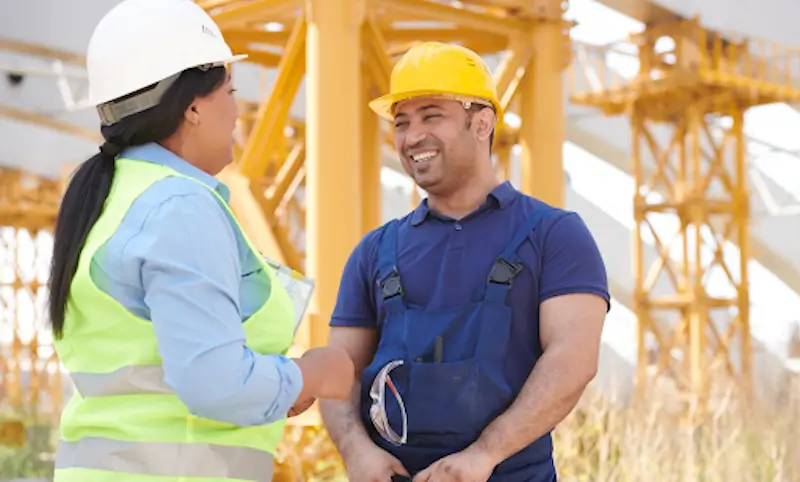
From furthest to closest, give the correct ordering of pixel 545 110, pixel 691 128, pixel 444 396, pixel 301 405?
pixel 691 128 → pixel 545 110 → pixel 444 396 → pixel 301 405

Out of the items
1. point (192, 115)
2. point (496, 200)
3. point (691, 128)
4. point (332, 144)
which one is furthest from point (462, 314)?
point (691, 128)

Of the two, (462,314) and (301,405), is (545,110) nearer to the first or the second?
(462,314)

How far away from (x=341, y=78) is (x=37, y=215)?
21.0 metres

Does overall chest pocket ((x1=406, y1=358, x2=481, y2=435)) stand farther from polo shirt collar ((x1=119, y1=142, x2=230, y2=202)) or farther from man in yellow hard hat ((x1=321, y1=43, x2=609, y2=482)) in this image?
polo shirt collar ((x1=119, y1=142, x2=230, y2=202))

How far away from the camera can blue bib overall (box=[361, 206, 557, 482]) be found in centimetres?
263

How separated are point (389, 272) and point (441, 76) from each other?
0.54 metres

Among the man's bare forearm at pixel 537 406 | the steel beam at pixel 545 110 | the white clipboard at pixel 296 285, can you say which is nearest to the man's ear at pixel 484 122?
the man's bare forearm at pixel 537 406

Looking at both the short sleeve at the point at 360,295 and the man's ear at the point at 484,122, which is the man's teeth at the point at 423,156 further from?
the short sleeve at the point at 360,295

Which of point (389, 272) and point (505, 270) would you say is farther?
point (389, 272)

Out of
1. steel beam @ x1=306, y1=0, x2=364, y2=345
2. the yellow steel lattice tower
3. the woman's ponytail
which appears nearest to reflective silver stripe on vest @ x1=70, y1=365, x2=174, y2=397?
the woman's ponytail

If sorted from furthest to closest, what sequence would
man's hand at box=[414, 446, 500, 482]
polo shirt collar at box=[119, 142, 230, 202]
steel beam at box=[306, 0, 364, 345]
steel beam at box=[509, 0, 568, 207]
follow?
steel beam at box=[509, 0, 568, 207] → steel beam at box=[306, 0, 364, 345] → man's hand at box=[414, 446, 500, 482] → polo shirt collar at box=[119, 142, 230, 202]

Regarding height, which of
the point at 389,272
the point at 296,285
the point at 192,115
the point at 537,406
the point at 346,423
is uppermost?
the point at 192,115

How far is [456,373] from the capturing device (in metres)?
2.62

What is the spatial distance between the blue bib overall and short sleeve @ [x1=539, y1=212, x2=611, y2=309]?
0.06 metres
